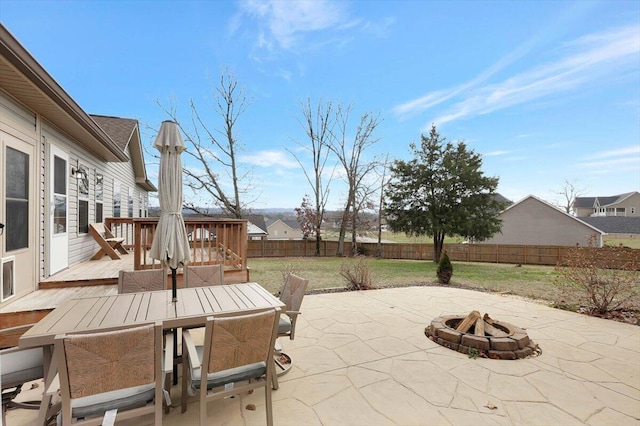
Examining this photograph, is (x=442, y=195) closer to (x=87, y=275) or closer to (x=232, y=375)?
(x=87, y=275)

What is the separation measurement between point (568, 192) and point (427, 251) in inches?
1125

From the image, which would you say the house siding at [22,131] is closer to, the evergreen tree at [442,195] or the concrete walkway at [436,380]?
the concrete walkway at [436,380]

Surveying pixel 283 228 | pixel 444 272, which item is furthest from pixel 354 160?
pixel 283 228

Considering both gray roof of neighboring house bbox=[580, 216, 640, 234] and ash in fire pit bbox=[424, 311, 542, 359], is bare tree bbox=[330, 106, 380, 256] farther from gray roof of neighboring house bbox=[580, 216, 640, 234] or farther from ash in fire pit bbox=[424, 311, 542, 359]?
gray roof of neighboring house bbox=[580, 216, 640, 234]

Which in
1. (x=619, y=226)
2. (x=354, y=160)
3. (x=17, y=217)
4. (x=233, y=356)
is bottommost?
(x=233, y=356)

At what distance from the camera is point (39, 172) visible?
15.4 ft

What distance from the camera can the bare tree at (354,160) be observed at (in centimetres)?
2189

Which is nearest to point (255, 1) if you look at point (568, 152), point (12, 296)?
point (12, 296)

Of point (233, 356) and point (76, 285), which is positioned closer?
point (233, 356)

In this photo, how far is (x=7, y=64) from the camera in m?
3.11

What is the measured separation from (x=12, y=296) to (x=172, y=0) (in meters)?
8.73

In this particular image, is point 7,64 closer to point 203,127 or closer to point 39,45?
point 39,45

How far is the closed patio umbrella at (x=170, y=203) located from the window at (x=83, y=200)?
4966mm

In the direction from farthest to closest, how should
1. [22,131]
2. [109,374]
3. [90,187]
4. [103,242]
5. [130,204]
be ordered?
[130,204], [90,187], [103,242], [22,131], [109,374]
